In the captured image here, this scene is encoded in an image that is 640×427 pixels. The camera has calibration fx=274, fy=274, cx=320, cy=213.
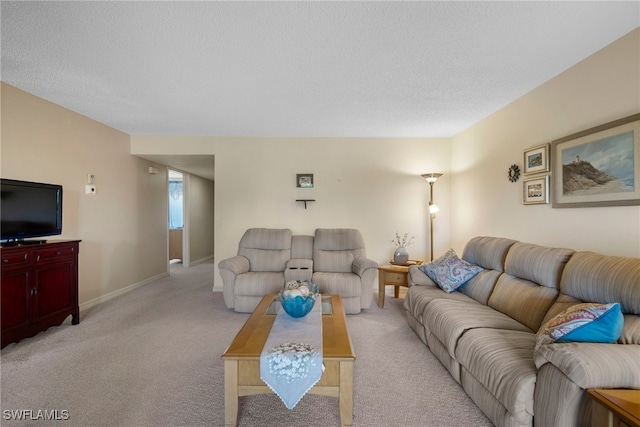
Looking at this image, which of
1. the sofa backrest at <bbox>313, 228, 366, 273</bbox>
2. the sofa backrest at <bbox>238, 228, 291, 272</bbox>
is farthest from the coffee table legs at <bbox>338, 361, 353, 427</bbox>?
the sofa backrest at <bbox>238, 228, 291, 272</bbox>

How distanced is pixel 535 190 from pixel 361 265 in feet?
6.25

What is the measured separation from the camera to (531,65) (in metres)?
2.20

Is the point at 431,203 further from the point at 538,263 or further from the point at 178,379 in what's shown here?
the point at 178,379

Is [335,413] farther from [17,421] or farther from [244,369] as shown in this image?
[17,421]

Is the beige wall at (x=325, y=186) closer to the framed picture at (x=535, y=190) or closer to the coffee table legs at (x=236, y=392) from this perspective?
the framed picture at (x=535, y=190)

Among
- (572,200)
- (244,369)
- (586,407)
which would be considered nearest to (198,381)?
(244,369)

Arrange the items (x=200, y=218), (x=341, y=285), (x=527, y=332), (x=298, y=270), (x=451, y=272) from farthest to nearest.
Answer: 1. (x=200, y=218)
2. (x=298, y=270)
3. (x=341, y=285)
4. (x=451, y=272)
5. (x=527, y=332)

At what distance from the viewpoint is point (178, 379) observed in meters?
1.98

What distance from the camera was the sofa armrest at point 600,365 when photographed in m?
1.12

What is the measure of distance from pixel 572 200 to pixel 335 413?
7.85ft

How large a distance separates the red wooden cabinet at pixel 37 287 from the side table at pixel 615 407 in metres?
3.86

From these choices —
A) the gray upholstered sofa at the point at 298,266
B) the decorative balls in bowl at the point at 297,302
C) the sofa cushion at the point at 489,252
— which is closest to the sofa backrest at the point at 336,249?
the gray upholstered sofa at the point at 298,266

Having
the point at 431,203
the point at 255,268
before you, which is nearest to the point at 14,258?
the point at 255,268

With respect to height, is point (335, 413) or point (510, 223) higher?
point (510, 223)
